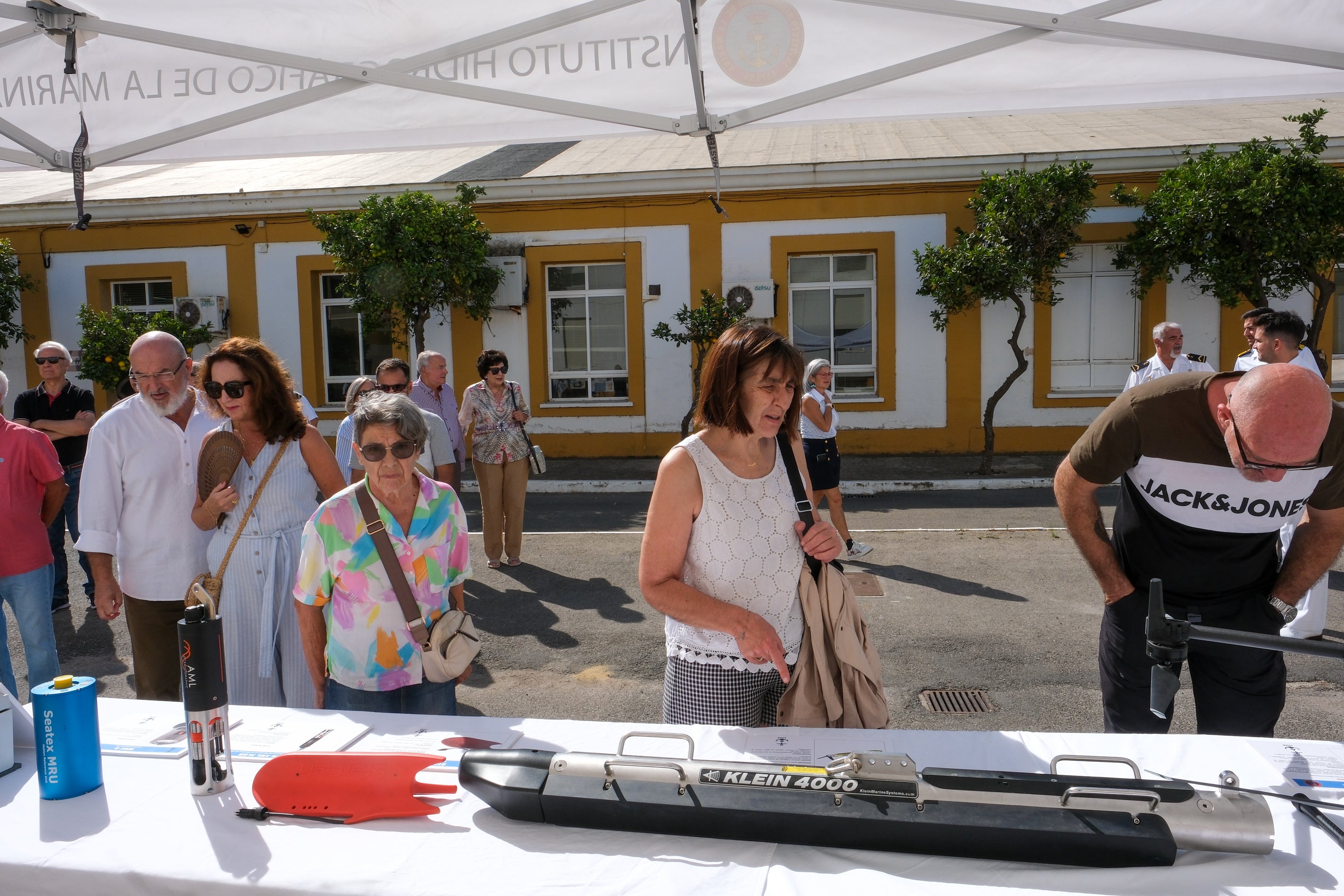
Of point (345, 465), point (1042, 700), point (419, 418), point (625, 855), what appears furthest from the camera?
point (345, 465)

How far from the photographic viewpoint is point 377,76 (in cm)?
306

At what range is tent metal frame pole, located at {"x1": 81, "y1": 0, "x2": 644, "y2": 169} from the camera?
289 cm

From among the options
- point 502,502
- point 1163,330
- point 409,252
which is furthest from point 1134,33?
point 409,252

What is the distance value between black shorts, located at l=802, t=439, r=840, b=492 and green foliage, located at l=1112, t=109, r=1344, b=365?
21.9 feet

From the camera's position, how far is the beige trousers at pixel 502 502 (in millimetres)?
7379

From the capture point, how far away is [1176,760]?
1.99 m

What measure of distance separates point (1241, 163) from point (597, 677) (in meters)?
10.2

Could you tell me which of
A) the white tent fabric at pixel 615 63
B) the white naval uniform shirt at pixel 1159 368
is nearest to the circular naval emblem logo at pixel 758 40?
the white tent fabric at pixel 615 63

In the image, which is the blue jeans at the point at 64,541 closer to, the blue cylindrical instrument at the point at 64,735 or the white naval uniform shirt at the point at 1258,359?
the blue cylindrical instrument at the point at 64,735

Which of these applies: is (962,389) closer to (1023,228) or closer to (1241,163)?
(1023,228)

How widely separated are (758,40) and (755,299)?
10.5 meters

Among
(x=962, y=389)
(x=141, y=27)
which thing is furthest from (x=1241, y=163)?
(x=141, y=27)

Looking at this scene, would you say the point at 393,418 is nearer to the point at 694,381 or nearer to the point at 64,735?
the point at 64,735

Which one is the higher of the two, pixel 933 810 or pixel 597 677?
pixel 933 810
